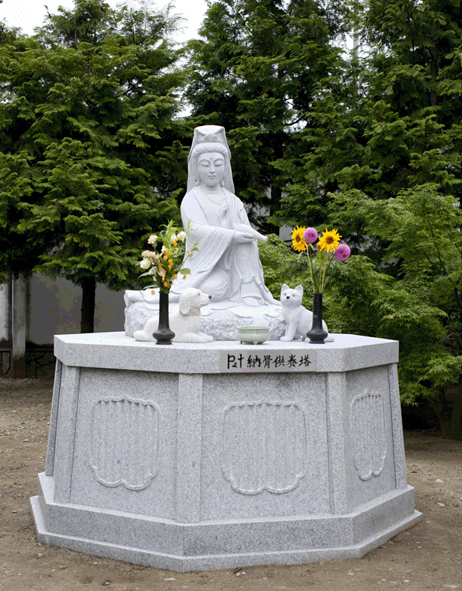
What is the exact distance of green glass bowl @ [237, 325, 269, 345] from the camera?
14.8ft

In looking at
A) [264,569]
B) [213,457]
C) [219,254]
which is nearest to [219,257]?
[219,254]

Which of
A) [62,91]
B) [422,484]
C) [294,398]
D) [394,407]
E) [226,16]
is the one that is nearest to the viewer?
[294,398]

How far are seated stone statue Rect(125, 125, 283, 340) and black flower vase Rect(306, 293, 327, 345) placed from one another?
1.97 feet

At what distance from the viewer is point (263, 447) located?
416cm

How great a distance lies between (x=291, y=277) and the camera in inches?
341

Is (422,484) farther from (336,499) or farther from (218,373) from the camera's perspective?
(218,373)

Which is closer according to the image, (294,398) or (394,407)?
(294,398)

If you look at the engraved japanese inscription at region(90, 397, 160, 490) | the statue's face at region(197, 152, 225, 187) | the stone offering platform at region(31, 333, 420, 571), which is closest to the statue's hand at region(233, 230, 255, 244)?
the statue's face at region(197, 152, 225, 187)

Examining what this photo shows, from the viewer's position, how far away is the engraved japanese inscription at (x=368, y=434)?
4.38 meters

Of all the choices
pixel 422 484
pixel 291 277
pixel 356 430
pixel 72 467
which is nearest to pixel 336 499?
pixel 356 430

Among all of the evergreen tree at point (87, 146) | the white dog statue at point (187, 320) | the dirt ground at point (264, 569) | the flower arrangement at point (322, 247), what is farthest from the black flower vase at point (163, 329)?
the evergreen tree at point (87, 146)

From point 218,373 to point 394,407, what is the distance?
1664mm

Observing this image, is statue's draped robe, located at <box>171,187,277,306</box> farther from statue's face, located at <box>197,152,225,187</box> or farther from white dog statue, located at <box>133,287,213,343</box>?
white dog statue, located at <box>133,287,213,343</box>

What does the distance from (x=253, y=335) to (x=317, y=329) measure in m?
0.54
